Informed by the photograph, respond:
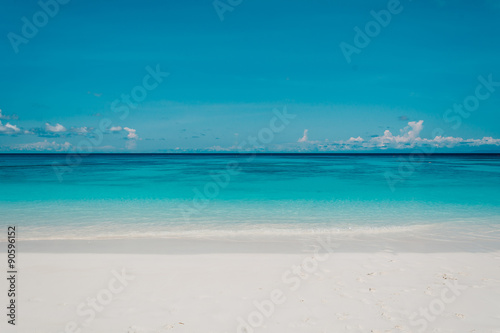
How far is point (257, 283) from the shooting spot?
5.12 m

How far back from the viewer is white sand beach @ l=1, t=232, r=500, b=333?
12.9 feet

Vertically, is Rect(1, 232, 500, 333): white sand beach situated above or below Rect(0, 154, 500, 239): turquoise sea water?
below

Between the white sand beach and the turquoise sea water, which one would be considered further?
the turquoise sea water

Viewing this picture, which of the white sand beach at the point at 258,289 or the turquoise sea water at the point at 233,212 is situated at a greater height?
the turquoise sea water at the point at 233,212

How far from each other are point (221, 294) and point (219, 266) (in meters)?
1.19

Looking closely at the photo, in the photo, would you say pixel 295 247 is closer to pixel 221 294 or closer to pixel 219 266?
pixel 219 266

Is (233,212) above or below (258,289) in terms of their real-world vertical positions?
above

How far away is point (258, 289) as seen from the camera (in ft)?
16.0

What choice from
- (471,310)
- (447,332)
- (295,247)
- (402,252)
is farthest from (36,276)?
(402,252)

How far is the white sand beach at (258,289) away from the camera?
12.9 ft

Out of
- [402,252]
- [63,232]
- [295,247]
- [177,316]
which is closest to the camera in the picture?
[177,316]

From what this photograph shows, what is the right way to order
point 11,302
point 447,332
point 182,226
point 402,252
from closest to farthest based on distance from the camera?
1. point 447,332
2. point 11,302
3. point 402,252
4. point 182,226

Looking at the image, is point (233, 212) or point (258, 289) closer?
point (258, 289)

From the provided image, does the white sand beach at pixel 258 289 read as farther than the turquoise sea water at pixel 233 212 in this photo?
No
